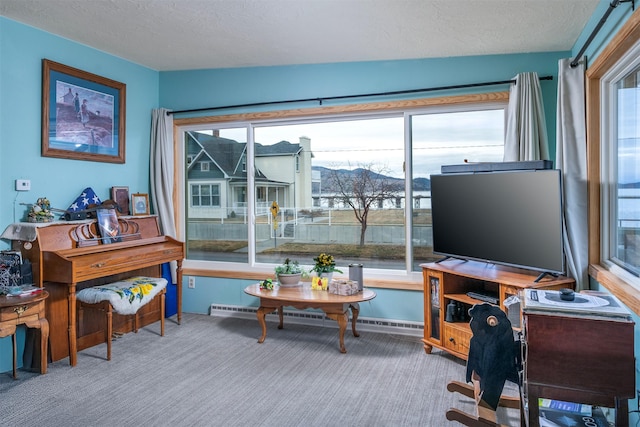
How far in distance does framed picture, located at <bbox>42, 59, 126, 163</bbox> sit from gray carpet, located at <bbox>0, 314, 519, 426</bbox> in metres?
1.69

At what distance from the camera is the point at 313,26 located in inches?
127

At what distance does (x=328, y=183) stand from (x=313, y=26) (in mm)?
1537

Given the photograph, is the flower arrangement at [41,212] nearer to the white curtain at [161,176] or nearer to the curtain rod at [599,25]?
the white curtain at [161,176]

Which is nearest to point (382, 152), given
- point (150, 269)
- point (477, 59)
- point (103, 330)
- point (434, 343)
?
point (477, 59)

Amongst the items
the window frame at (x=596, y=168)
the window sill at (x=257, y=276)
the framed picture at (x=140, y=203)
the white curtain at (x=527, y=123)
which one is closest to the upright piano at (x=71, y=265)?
the framed picture at (x=140, y=203)

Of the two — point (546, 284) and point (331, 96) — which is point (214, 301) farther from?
point (546, 284)

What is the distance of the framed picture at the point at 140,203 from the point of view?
4.39m

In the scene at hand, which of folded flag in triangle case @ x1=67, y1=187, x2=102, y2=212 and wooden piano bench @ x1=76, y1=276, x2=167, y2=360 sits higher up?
folded flag in triangle case @ x1=67, y1=187, x2=102, y2=212

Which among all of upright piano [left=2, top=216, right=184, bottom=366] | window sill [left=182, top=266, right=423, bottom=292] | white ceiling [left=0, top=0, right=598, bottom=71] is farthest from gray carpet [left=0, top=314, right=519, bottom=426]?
white ceiling [left=0, top=0, right=598, bottom=71]

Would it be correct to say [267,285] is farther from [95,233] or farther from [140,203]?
[140,203]

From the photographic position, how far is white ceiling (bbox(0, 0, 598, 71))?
2.87 m

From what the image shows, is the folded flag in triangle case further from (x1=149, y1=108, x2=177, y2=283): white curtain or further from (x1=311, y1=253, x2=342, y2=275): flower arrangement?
(x1=311, y1=253, x2=342, y2=275): flower arrangement

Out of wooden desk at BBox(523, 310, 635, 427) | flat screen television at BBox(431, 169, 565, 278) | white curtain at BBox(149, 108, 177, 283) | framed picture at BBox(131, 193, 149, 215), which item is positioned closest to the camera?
wooden desk at BBox(523, 310, 635, 427)

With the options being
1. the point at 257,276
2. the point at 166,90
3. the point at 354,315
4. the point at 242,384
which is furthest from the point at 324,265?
the point at 166,90
